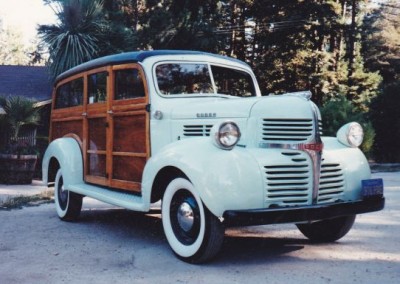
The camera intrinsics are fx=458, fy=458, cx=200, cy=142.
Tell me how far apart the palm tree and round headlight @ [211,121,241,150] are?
13.3 meters

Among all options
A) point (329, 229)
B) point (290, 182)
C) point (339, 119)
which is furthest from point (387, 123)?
point (290, 182)

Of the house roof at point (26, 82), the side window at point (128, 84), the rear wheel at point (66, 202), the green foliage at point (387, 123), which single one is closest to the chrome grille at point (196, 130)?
the side window at point (128, 84)

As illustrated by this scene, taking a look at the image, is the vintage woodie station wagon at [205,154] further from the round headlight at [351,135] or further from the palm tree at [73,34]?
the palm tree at [73,34]

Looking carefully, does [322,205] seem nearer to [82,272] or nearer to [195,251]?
[195,251]

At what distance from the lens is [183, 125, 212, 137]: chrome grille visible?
4.45 meters

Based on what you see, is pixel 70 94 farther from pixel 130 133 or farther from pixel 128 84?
pixel 130 133

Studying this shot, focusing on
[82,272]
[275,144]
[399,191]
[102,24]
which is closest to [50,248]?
[82,272]

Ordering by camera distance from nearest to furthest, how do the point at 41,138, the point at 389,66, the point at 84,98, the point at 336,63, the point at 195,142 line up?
the point at 195,142 → the point at 84,98 → the point at 41,138 → the point at 336,63 → the point at 389,66

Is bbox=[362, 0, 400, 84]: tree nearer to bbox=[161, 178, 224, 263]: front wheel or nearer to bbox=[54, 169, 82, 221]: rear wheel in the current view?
bbox=[54, 169, 82, 221]: rear wheel

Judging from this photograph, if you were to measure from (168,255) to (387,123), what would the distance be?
1871 cm

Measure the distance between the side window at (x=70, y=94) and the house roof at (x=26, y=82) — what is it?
318 inches

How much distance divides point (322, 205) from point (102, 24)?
1511 centimetres

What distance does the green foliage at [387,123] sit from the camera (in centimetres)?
2058

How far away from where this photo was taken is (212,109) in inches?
175
